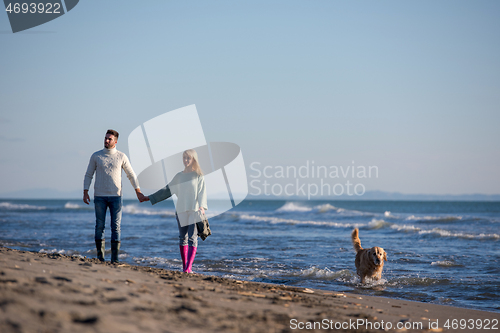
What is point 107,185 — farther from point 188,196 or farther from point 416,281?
point 416,281

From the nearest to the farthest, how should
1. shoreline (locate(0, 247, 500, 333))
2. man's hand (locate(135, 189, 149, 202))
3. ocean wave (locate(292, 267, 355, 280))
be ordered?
shoreline (locate(0, 247, 500, 333))
man's hand (locate(135, 189, 149, 202))
ocean wave (locate(292, 267, 355, 280))

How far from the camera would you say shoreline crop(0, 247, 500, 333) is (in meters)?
2.38

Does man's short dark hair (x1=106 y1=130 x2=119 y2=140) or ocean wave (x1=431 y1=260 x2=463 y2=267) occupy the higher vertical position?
man's short dark hair (x1=106 y1=130 x2=119 y2=140)

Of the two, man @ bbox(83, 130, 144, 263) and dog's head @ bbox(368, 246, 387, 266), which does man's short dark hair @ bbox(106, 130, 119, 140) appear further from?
dog's head @ bbox(368, 246, 387, 266)

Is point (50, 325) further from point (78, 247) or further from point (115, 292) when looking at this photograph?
point (78, 247)

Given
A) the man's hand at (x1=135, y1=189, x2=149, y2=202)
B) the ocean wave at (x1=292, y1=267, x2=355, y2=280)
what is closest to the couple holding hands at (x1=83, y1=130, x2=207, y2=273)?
the man's hand at (x1=135, y1=189, x2=149, y2=202)

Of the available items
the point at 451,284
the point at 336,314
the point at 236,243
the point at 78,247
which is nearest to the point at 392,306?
the point at 336,314

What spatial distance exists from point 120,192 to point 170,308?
3.22 metres

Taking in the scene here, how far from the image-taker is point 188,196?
5637 millimetres

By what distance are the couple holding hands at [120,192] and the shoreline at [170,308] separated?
1.11 meters

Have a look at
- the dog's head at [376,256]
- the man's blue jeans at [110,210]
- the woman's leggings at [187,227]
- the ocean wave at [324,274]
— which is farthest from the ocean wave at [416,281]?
the man's blue jeans at [110,210]

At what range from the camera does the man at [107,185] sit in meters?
5.65

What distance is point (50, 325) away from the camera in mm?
2191

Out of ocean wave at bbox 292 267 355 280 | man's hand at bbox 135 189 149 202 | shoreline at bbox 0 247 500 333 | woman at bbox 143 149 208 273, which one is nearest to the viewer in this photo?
shoreline at bbox 0 247 500 333
